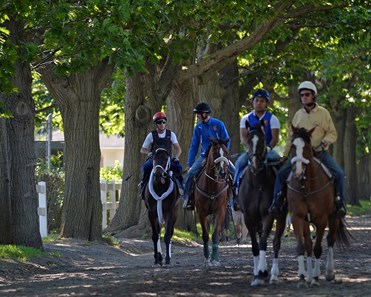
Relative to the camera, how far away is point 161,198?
22.2 meters

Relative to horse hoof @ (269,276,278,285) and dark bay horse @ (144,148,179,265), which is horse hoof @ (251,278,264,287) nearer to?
horse hoof @ (269,276,278,285)

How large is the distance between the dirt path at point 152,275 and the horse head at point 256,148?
63.0 inches

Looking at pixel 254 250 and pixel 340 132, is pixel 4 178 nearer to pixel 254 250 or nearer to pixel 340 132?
pixel 254 250

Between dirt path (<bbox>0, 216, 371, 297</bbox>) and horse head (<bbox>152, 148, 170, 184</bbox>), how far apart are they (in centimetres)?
158

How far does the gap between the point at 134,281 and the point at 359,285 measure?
11.0ft

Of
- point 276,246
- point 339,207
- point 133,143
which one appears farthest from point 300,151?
point 133,143

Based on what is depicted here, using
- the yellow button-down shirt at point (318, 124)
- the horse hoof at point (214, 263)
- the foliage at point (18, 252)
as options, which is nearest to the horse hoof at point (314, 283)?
the yellow button-down shirt at point (318, 124)

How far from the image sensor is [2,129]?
80.8 ft

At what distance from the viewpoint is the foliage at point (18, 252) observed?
74.6 ft

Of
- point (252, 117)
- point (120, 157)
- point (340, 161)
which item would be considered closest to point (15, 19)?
point (252, 117)

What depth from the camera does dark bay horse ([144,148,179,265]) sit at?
21.8m

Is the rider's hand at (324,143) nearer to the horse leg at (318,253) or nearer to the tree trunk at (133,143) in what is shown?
the horse leg at (318,253)

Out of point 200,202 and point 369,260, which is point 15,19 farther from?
point 369,260

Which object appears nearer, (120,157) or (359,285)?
(359,285)
